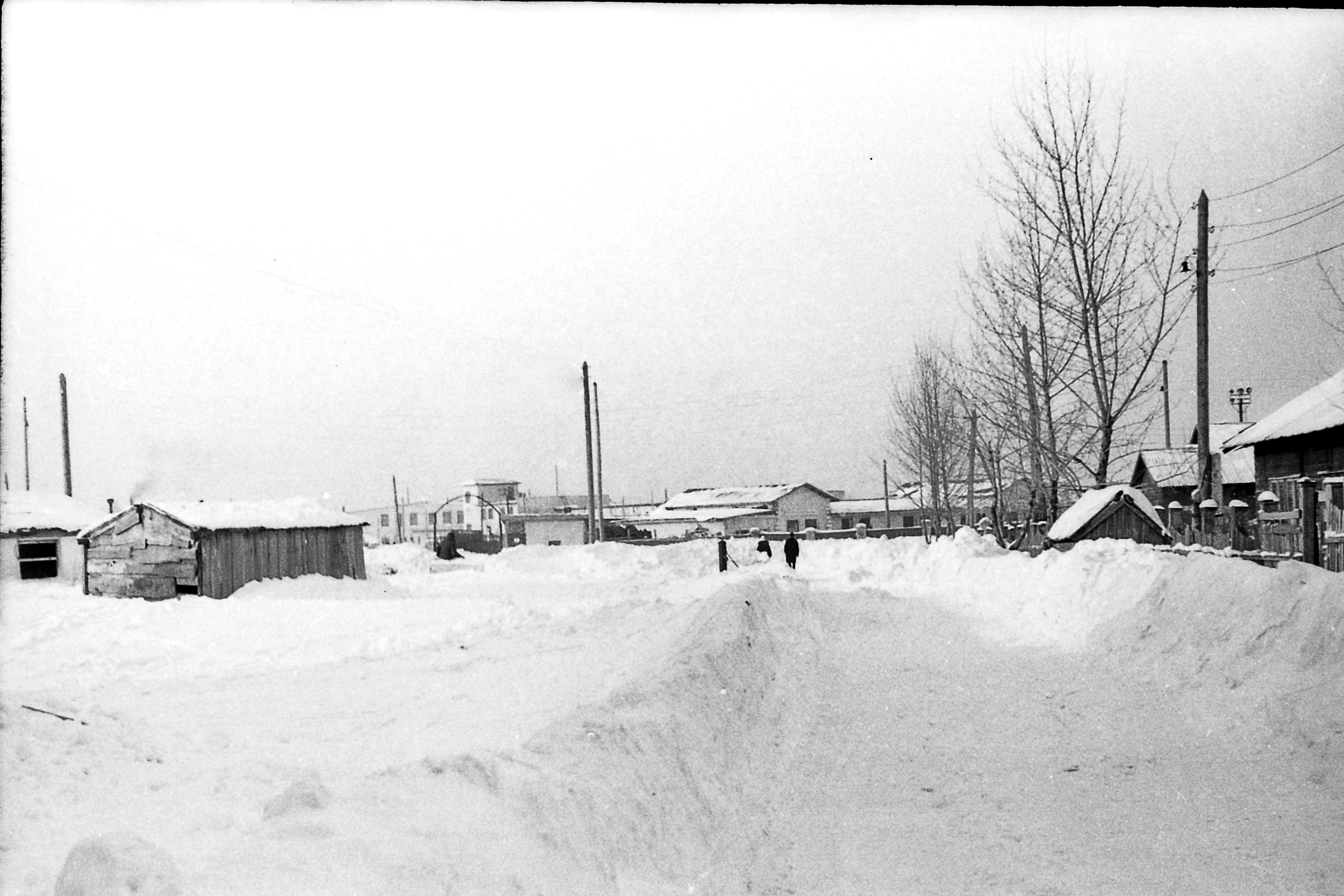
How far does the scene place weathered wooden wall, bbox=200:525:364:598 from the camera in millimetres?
20484

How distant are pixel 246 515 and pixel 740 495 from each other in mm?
13403

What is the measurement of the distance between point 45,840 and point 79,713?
7.96 ft

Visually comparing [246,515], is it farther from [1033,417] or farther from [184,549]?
[1033,417]

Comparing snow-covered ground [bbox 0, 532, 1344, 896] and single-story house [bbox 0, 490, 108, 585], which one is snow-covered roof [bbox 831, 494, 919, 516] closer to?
snow-covered ground [bbox 0, 532, 1344, 896]

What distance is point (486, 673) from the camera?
9.87 metres

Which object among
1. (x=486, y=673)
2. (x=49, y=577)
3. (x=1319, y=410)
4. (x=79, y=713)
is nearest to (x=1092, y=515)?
(x=1319, y=410)

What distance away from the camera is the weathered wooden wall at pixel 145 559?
2034 cm

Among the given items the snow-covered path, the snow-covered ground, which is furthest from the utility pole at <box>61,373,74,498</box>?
the snow-covered path

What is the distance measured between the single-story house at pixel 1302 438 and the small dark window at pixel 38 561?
29536 millimetres

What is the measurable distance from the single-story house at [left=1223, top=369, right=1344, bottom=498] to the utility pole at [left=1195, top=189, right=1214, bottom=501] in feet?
2.81

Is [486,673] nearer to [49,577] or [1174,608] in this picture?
[1174,608]

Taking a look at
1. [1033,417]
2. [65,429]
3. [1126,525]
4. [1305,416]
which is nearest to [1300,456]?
[1305,416]

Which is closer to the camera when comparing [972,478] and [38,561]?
[972,478]

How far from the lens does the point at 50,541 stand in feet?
83.2
